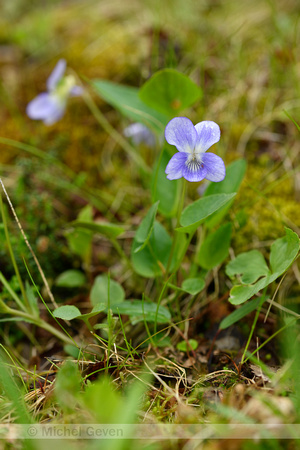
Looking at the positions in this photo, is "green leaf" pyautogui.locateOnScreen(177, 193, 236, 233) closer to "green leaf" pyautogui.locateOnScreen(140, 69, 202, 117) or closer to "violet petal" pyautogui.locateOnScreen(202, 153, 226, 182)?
"violet petal" pyautogui.locateOnScreen(202, 153, 226, 182)

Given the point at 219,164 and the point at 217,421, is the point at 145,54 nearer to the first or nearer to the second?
the point at 219,164

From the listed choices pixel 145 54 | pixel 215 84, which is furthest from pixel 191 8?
pixel 215 84

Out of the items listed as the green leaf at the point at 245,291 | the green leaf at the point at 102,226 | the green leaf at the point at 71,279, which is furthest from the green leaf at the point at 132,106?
the green leaf at the point at 245,291

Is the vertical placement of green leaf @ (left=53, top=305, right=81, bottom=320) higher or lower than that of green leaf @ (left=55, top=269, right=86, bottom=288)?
higher

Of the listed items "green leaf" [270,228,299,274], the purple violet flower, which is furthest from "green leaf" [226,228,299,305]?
the purple violet flower

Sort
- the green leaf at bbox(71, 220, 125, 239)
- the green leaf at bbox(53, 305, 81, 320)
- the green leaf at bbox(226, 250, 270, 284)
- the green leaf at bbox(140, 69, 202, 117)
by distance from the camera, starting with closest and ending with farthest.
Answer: the green leaf at bbox(53, 305, 81, 320) < the green leaf at bbox(226, 250, 270, 284) < the green leaf at bbox(71, 220, 125, 239) < the green leaf at bbox(140, 69, 202, 117)

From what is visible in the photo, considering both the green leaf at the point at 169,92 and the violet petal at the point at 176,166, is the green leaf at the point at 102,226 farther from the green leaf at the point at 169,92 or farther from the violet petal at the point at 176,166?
the green leaf at the point at 169,92

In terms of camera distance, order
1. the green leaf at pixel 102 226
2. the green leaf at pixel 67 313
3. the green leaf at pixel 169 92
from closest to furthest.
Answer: the green leaf at pixel 67 313 → the green leaf at pixel 102 226 → the green leaf at pixel 169 92
